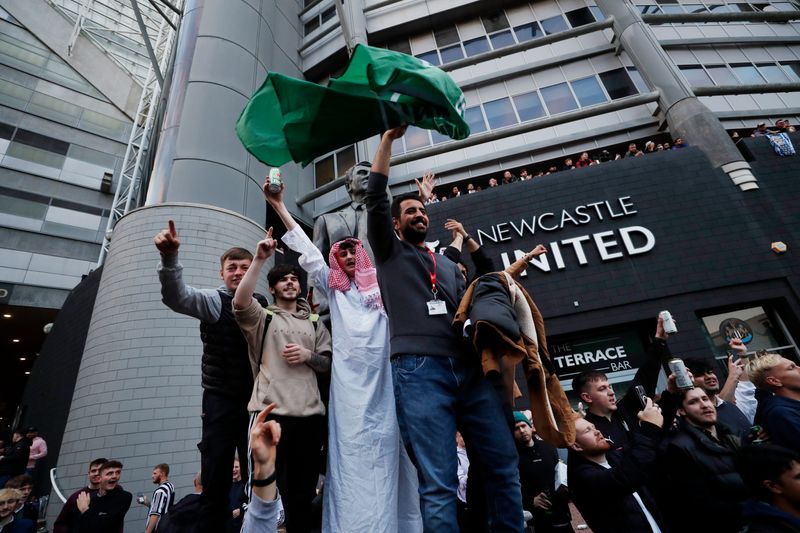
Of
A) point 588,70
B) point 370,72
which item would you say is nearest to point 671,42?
point 588,70

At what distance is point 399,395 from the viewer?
2125mm

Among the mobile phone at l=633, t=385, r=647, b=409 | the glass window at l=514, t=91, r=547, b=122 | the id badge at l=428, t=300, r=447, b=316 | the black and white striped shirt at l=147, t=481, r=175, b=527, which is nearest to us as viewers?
the id badge at l=428, t=300, r=447, b=316

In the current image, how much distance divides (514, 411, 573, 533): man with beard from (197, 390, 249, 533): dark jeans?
270 centimetres

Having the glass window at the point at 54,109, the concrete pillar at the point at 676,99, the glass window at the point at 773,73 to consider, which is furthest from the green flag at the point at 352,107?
the glass window at the point at 54,109

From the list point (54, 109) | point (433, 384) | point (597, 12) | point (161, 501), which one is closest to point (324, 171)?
point (597, 12)

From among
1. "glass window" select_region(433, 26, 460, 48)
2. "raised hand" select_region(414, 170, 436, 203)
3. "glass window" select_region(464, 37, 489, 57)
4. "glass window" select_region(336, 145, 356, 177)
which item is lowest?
"raised hand" select_region(414, 170, 436, 203)

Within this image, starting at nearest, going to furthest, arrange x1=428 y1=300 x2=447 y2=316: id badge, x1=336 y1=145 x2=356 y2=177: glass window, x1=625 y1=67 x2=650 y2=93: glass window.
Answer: x1=428 y1=300 x2=447 y2=316: id badge → x1=625 y1=67 x2=650 y2=93: glass window → x1=336 y1=145 x2=356 y2=177: glass window

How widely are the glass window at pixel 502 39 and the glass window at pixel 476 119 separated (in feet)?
10.4

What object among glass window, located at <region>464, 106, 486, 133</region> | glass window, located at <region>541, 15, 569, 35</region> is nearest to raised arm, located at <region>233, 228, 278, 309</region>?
glass window, located at <region>464, 106, 486, 133</region>

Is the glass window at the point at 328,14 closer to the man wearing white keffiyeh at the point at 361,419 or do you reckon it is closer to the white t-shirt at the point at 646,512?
the man wearing white keffiyeh at the point at 361,419

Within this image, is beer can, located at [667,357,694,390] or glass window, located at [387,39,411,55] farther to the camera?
glass window, located at [387,39,411,55]

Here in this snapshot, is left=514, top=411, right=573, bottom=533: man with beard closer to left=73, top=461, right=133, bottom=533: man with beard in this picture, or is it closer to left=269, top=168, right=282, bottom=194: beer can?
left=269, top=168, right=282, bottom=194: beer can

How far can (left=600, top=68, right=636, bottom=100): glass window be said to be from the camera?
13.9 metres

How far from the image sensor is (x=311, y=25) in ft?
61.4
